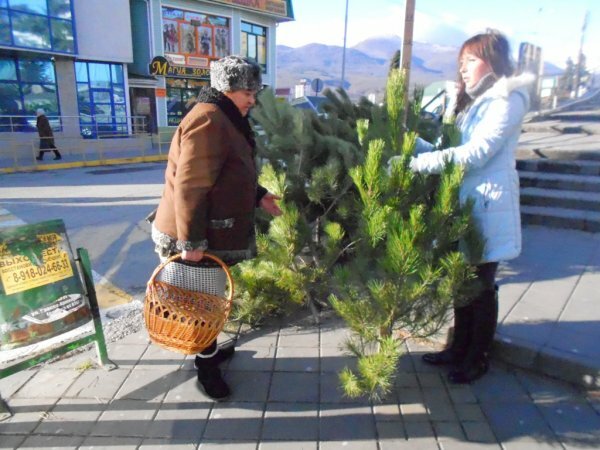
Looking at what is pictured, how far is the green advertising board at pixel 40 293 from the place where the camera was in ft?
8.21

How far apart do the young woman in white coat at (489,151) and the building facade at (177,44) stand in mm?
19921

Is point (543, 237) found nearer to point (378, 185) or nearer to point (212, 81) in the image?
point (378, 185)

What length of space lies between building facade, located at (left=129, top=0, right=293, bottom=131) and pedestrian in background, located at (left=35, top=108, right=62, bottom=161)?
6.42m

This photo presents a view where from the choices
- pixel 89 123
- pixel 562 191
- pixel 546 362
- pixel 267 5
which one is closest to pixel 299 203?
pixel 546 362

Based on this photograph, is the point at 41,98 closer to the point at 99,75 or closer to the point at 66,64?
the point at 66,64

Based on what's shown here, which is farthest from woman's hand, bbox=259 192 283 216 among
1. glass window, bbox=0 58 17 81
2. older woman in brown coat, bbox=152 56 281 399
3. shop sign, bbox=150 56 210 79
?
shop sign, bbox=150 56 210 79

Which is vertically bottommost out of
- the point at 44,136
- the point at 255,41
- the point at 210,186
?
the point at 44,136

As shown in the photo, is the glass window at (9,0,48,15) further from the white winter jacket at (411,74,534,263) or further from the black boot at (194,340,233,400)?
the white winter jacket at (411,74,534,263)

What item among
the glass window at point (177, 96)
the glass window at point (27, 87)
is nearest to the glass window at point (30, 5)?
the glass window at point (27, 87)

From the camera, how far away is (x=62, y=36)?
16.9m

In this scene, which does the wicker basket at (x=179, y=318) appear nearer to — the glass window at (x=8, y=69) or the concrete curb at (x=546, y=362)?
the concrete curb at (x=546, y=362)

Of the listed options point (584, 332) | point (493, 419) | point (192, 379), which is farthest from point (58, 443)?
point (584, 332)

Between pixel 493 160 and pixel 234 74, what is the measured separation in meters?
1.42

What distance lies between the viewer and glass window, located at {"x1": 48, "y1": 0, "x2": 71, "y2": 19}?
16609mm
